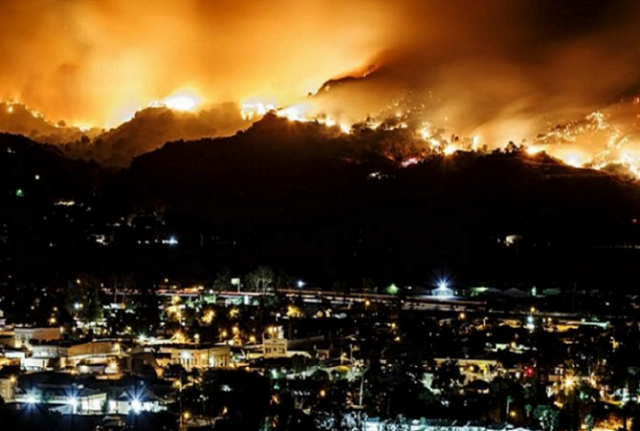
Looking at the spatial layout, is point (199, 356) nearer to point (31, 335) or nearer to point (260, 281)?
point (31, 335)

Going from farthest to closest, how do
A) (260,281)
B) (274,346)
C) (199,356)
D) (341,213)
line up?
(341,213)
(260,281)
(274,346)
(199,356)

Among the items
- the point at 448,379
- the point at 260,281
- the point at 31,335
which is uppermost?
the point at 260,281

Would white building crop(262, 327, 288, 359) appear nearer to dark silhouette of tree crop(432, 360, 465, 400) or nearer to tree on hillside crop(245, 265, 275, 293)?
dark silhouette of tree crop(432, 360, 465, 400)

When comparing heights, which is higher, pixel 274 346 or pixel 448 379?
pixel 274 346

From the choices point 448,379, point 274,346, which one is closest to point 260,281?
point 274,346

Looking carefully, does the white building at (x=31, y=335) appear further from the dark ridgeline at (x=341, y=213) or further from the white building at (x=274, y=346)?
the dark ridgeline at (x=341, y=213)

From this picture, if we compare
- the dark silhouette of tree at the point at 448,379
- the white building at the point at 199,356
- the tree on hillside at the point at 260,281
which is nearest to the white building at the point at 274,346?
the white building at the point at 199,356

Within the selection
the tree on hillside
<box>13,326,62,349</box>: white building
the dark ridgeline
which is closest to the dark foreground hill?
the dark ridgeline

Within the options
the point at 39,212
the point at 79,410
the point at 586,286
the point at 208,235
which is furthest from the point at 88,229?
the point at 79,410

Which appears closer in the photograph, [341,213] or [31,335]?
[31,335]
